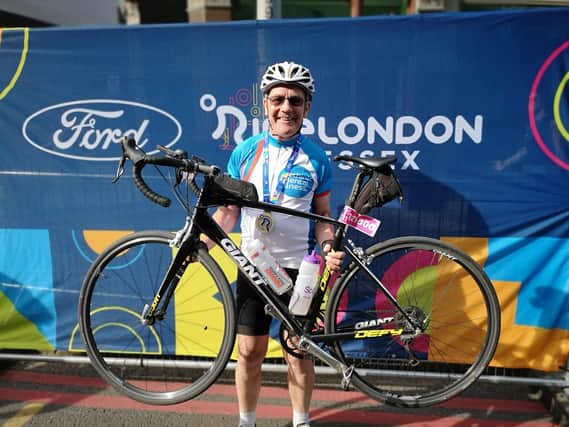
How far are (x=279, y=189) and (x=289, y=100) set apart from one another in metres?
0.48

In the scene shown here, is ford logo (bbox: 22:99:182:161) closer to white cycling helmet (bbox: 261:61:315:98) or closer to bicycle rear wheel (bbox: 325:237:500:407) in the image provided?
white cycling helmet (bbox: 261:61:315:98)

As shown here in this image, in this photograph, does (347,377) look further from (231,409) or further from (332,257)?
(231,409)

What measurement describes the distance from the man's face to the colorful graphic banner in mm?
724

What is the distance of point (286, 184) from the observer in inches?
90.7

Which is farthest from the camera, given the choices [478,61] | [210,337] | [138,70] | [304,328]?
[210,337]

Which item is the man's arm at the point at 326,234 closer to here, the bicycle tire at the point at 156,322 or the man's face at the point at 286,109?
the man's face at the point at 286,109

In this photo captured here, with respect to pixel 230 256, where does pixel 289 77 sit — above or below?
above

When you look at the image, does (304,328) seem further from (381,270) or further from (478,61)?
(478,61)

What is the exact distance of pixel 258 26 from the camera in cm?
288

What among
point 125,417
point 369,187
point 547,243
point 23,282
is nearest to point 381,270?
point 369,187

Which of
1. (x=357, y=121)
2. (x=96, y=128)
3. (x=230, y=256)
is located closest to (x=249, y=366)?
(x=230, y=256)

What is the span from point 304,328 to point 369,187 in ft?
2.98

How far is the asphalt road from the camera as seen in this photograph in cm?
Result: 293

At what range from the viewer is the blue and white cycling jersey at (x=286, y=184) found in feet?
7.60
